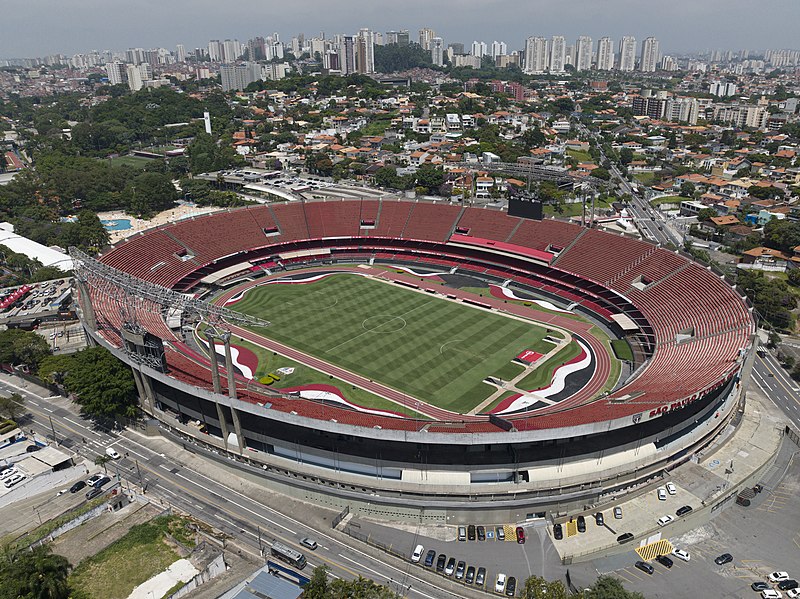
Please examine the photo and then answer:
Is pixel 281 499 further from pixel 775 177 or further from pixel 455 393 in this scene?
pixel 775 177

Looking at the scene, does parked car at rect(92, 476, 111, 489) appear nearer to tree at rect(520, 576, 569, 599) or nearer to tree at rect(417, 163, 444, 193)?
tree at rect(520, 576, 569, 599)

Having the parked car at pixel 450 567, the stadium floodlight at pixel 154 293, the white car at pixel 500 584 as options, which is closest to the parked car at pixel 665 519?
the white car at pixel 500 584

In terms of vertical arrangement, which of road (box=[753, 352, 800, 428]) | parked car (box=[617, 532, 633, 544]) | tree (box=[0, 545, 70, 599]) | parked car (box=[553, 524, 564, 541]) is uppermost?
tree (box=[0, 545, 70, 599])

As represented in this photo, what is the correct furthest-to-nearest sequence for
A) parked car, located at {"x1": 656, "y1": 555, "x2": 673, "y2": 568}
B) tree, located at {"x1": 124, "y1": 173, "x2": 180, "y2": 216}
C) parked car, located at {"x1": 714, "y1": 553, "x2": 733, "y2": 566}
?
tree, located at {"x1": 124, "y1": 173, "x2": 180, "y2": 216} < parked car, located at {"x1": 714, "y1": 553, "x2": 733, "y2": 566} < parked car, located at {"x1": 656, "y1": 555, "x2": 673, "y2": 568}

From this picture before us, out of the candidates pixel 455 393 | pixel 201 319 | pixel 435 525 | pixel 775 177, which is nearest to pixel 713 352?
pixel 455 393

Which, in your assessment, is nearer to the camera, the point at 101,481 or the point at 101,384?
the point at 101,481

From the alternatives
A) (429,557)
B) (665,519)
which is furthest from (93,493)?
(665,519)

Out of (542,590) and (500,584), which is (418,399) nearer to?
(500,584)

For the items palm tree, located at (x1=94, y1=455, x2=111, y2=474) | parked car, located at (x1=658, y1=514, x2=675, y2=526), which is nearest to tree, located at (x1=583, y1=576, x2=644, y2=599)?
parked car, located at (x1=658, y1=514, x2=675, y2=526)
